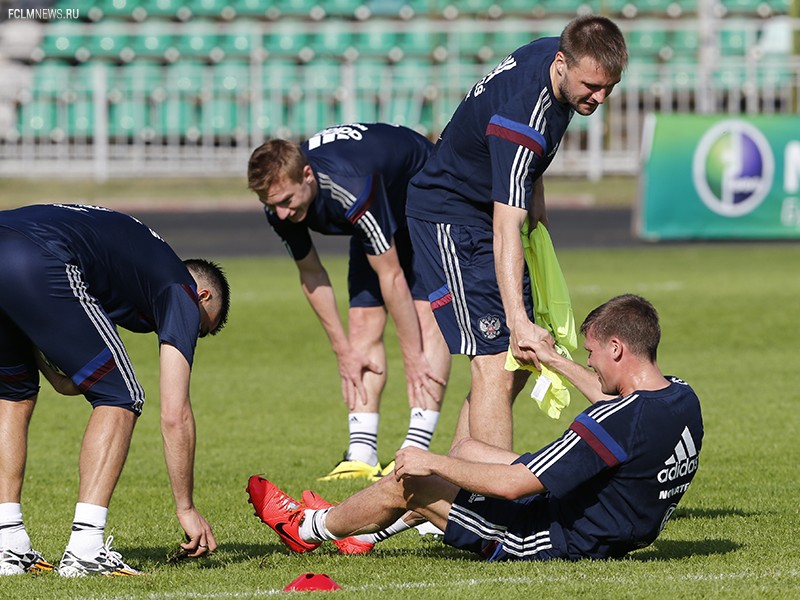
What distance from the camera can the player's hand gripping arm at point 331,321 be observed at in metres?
8.35

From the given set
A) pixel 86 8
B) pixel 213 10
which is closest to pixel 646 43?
pixel 213 10

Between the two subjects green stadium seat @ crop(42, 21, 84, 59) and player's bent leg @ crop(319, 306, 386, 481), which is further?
green stadium seat @ crop(42, 21, 84, 59)

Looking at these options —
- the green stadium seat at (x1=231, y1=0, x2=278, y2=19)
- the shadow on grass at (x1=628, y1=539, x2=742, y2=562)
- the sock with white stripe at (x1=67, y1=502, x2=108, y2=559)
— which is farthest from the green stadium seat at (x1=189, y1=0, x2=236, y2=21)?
the sock with white stripe at (x1=67, y1=502, x2=108, y2=559)

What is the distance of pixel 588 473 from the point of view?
17.4 feet

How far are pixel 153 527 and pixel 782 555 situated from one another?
9.88ft

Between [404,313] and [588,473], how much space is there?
2904mm

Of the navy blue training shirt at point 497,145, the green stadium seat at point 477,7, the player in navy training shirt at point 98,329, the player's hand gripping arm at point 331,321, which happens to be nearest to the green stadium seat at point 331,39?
the green stadium seat at point 477,7

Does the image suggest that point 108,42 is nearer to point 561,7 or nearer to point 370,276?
point 561,7

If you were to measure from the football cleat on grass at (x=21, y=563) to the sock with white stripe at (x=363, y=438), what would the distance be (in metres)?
2.96

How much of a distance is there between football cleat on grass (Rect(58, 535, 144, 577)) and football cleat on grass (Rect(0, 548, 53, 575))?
21 cm

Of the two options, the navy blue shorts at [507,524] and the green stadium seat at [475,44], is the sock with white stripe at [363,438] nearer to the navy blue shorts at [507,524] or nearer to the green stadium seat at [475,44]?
the navy blue shorts at [507,524]

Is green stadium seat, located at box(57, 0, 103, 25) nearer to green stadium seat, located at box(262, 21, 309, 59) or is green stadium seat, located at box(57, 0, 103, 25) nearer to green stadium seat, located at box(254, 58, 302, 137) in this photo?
green stadium seat, located at box(262, 21, 309, 59)

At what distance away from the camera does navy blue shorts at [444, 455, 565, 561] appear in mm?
5633

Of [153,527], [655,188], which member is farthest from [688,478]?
[655,188]
